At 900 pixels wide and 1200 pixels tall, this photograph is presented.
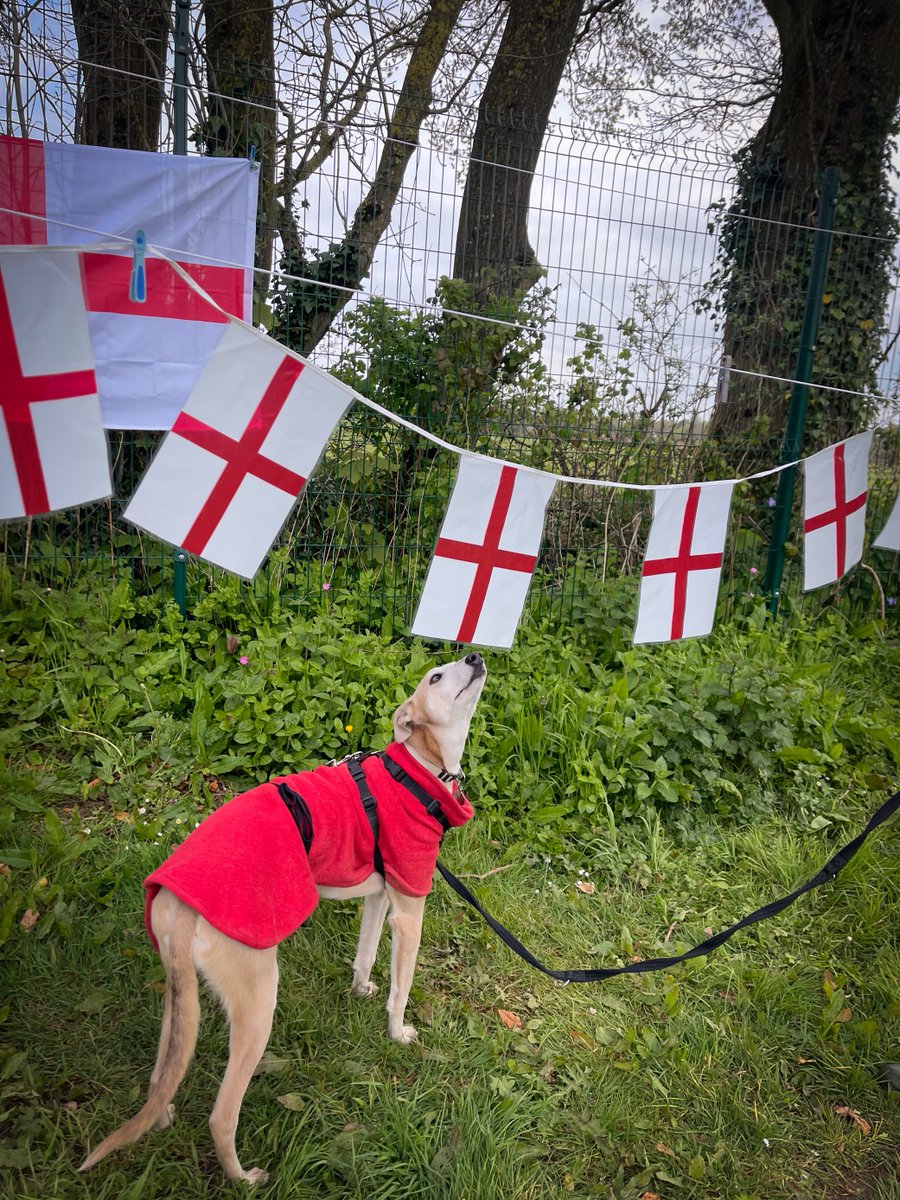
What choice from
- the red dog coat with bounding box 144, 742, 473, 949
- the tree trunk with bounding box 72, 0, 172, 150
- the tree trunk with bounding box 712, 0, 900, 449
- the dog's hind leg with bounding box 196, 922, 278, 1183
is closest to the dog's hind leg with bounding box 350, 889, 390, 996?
the red dog coat with bounding box 144, 742, 473, 949

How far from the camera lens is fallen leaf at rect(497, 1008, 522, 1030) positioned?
2.84 metres

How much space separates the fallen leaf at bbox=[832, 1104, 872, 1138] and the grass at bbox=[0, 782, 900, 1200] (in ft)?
0.04

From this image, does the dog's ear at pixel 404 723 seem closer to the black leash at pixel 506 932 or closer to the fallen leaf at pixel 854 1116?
the black leash at pixel 506 932

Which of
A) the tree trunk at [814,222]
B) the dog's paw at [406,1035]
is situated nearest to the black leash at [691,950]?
the dog's paw at [406,1035]

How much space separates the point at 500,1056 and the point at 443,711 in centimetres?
123

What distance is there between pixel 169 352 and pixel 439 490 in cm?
179

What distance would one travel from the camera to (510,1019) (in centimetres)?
286

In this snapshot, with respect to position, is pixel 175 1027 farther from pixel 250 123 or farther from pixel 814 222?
pixel 814 222

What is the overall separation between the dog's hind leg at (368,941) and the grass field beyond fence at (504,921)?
7 cm

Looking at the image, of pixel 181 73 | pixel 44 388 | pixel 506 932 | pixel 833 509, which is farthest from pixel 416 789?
pixel 181 73

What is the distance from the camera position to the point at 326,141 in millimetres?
4609

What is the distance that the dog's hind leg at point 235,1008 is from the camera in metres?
1.97

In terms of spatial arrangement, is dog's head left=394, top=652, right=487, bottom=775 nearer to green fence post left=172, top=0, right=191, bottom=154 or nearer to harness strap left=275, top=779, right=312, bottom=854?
harness strap left=275, top=779, right=312, bottom=854

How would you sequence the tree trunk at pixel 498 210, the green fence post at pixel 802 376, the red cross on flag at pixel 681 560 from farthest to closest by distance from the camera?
the green fence post at pixel 802 376 < the tree trunk at pixel 498 210 < the red cross on flag at pixel 681 560
